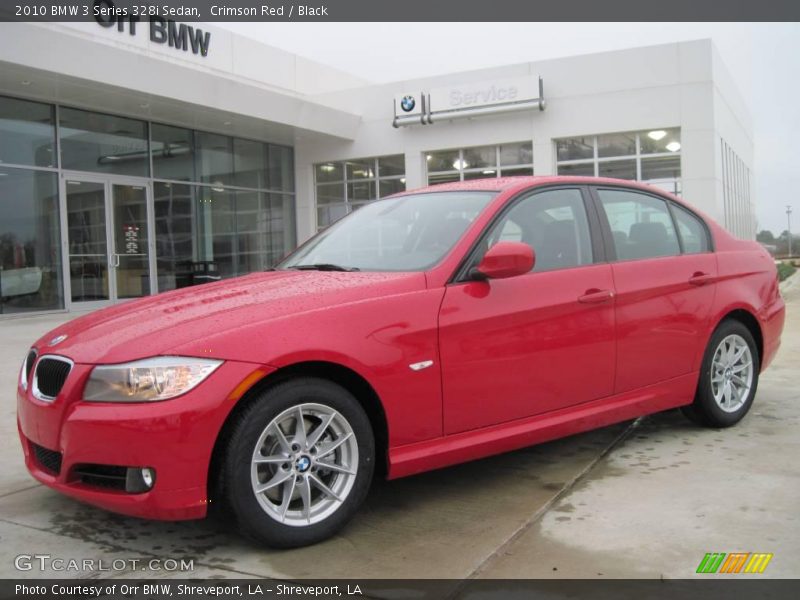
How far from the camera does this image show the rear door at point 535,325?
345cm

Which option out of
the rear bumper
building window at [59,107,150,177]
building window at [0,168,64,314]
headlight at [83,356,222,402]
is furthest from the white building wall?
headlight at [83,356,222,402]

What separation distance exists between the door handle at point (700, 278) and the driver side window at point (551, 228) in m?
0.86

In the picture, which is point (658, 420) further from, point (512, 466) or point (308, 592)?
point (308, 592)

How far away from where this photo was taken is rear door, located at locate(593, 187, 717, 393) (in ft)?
13.6

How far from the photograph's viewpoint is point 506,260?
345 cm

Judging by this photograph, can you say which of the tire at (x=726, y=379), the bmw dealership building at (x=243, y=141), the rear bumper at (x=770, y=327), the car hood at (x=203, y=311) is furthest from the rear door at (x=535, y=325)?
the bmw dealership building at (x=243, y=141)

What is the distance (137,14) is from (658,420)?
49.3 feet

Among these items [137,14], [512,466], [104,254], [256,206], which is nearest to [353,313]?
[512,466]

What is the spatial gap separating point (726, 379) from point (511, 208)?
2.06m

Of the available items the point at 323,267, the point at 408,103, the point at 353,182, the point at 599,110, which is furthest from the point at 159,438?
the point at 353,182

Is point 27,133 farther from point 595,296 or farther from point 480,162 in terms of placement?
point 595,296

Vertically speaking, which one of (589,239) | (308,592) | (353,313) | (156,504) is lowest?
(308,592)

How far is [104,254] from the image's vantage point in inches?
621

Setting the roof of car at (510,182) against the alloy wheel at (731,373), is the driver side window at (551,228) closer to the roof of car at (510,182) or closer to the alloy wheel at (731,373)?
the roof of car at (510,182)
